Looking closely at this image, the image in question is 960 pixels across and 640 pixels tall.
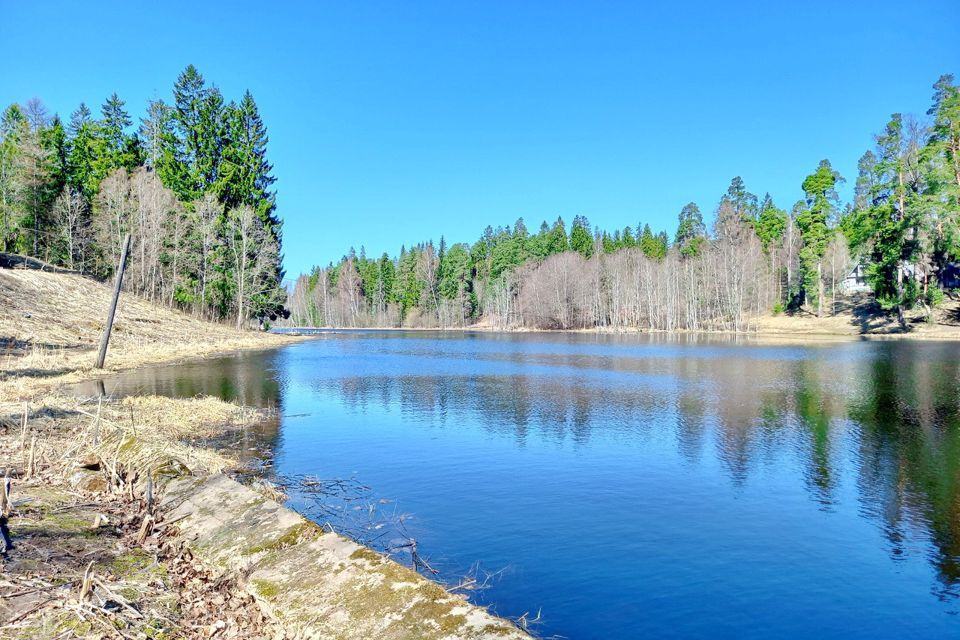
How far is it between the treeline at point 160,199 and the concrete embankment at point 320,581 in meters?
55.6

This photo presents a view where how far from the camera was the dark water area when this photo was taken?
751 centimetres

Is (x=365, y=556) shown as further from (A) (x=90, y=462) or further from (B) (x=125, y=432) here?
(B) (x=125, y=432)

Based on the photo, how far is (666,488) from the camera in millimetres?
12469

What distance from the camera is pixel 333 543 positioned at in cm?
535

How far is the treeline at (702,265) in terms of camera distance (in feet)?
207

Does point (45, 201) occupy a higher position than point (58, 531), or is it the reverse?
point (45, 201)

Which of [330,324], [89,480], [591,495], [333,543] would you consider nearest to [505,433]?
[591,495]

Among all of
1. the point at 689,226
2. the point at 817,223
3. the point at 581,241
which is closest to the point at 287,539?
the point at 817,223

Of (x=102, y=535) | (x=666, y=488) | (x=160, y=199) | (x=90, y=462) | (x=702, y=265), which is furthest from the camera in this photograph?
(x=702, y=265)

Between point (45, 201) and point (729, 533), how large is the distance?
69688mm

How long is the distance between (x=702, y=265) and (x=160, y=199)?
80135 millimetres

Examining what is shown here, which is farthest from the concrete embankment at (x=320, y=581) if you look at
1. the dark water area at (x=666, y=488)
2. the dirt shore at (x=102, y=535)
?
the dark water area at (x=666, y=488)

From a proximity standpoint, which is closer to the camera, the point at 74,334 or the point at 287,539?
the point at 287,539

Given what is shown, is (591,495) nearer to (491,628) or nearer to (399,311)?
(491,628)
